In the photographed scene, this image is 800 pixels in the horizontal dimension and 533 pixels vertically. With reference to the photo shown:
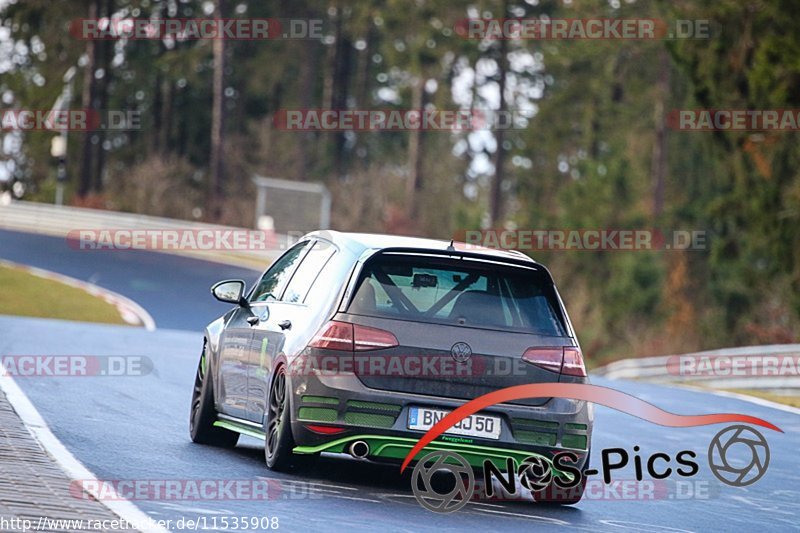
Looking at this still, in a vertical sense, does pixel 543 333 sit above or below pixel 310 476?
above

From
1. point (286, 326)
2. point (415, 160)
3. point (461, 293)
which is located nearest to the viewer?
point (461, 293)

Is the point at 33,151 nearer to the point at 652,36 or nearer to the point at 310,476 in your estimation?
the point at 652,36

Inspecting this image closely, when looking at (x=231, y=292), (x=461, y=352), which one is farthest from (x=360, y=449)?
(x=231, y=292)

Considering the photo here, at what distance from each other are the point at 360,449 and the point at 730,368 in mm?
18194

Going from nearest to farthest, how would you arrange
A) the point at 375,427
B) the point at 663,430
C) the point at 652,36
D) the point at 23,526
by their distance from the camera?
the point at 23,526 → the point at 375,427 → the point at 663,430 → the point at 652,36

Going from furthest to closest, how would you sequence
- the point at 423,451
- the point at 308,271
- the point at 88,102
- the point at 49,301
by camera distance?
the point at 88,102
the point at 49,301
the point at 308,271
the point at 423,451

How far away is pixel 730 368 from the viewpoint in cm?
2683

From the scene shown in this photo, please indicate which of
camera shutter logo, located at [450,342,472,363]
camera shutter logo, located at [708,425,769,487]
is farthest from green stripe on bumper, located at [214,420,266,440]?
camera shutter logo, located at [708,425,769,487]

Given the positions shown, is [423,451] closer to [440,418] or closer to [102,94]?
[440,418]

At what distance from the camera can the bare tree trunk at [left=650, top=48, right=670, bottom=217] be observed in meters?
58.0

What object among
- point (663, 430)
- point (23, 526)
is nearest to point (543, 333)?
point (23, 526)

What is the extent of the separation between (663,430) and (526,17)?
47913 millimetres

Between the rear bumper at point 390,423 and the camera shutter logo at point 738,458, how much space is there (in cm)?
356

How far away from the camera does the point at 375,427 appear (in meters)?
9.53
